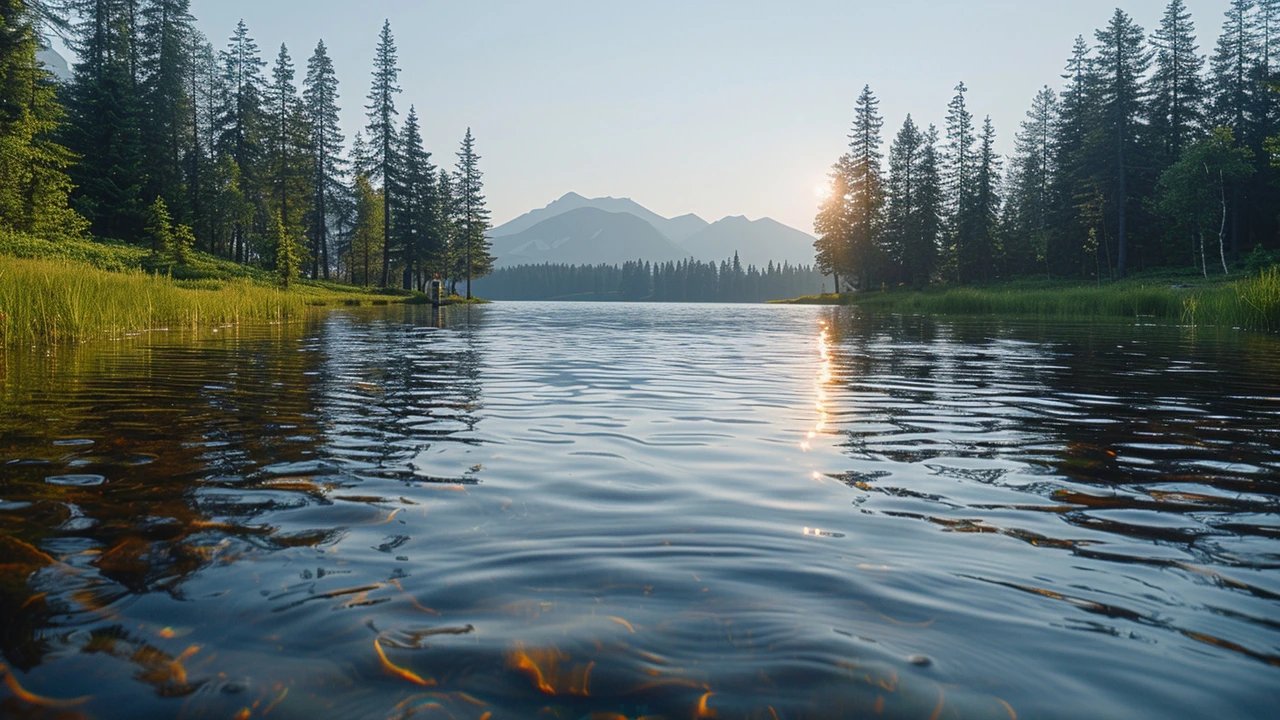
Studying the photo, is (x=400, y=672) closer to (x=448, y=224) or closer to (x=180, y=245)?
(x=180, y=245)

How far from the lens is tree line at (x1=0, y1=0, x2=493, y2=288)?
130 ft

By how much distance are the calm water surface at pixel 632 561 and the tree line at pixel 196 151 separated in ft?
128

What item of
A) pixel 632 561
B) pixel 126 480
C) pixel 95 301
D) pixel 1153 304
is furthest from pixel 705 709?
pixel 1153 304

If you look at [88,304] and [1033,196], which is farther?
[1033,196]

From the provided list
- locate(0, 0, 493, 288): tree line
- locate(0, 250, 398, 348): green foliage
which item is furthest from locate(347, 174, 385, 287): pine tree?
locate(0, 250, 398, 348): green foliage

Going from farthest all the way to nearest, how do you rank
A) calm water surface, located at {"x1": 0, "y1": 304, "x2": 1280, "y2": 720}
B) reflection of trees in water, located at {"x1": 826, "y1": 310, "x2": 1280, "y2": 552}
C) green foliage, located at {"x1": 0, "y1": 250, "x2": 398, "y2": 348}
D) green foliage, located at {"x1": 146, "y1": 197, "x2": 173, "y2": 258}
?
green foliage, located at {"x1": 146, "y1": 197, "x2": 173, "y2": 258}, green foliage, located at {"x1": 0, "y1": 250, "x2": 398, "y2": 348}, reflection of trees in water, located at {"x1": 826, "y1": 310, "x2": 1280, "y2": 552}, calm water surface, located at {"x1": 0, "y1": 304, "x2": 1280, "y2": 720}

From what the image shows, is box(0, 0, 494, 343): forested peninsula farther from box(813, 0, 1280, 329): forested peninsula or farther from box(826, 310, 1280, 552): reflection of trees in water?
box(813, 0, 1280, 329): forested peninsula

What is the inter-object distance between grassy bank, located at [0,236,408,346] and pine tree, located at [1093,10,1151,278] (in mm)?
53326

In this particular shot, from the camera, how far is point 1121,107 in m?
55.8

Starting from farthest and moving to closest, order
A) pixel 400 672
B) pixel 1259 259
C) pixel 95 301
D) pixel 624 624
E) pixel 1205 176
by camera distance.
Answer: pixel 1205 176
pixel 1259 259
pixel 95 301
pixel 624 624
pixel 400 672

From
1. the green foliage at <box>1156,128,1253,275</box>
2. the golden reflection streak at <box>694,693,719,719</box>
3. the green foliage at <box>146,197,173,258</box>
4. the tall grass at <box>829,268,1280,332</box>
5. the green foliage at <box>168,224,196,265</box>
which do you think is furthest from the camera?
the green foliage at <box>1156,128,1253,275</box>

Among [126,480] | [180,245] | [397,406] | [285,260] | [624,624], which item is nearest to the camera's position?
[624,624]

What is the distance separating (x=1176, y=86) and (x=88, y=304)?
7533cm

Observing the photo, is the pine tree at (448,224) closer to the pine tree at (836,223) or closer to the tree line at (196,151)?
the tree line at (196,151)
